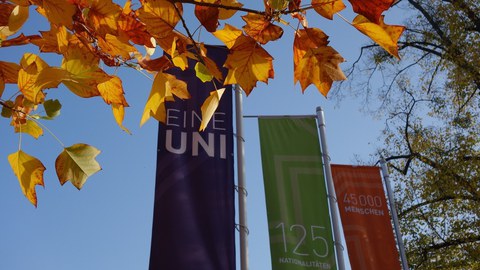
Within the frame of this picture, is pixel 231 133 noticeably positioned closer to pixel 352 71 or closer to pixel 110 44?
pixel 110 44

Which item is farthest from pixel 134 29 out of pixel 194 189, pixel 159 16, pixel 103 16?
pixel 194 189

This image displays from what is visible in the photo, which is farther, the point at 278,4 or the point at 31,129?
the point at 31,129

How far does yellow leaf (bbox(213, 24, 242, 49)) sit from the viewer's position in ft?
3.25

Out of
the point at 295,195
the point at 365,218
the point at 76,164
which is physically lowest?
the point at 76,164

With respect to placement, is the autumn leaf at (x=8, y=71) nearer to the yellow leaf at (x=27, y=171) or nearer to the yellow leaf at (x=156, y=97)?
the yellow leaf at (x=27, y=171)

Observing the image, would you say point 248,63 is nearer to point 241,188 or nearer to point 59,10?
point 59,10

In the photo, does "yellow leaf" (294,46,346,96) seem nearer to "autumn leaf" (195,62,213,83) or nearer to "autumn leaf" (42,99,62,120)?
"autumn leaf" (195,62,213,83)

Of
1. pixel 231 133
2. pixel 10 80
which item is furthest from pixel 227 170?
pixel 10 80

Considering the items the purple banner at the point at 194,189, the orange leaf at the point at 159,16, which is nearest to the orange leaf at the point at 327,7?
the orange leaf at the point at 159,16

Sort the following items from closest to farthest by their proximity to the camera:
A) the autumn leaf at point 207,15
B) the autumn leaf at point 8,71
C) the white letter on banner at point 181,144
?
the autumn leaf at point 207,15 → the autumn leaf at point 8,71 → the white letter on banner at point 181,144

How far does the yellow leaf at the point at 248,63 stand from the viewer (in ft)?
3.12

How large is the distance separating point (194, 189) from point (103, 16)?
3.65 meters

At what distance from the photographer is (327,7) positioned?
2.89 feet

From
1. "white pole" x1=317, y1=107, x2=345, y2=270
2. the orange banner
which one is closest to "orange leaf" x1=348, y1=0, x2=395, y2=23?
"white pole" x1=317, y1=107, x2=345, y2=270
